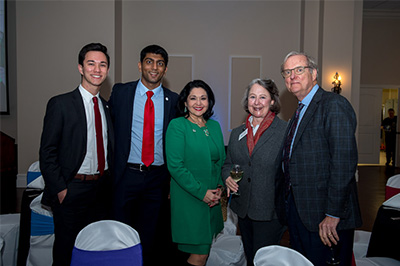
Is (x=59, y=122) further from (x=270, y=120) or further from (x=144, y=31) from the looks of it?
(x=144, y=31)

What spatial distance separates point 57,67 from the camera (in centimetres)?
658

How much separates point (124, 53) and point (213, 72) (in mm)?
2233

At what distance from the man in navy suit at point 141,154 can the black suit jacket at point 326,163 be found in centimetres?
127

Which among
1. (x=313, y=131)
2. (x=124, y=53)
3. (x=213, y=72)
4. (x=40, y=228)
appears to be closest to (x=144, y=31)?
(x=124, y=53)

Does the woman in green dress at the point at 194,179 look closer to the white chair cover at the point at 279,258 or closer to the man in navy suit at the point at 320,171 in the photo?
the man in navy suit at the point at 320,171

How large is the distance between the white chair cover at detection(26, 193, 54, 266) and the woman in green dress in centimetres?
117

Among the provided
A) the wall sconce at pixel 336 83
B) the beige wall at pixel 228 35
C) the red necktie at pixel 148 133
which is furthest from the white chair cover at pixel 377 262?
the wall sconce at pixel 336 83

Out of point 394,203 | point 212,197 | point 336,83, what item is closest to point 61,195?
point 212,197

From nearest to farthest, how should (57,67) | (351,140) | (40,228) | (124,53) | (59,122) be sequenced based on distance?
(351,140), (59,122), (40,228), (57,67), (124,53)

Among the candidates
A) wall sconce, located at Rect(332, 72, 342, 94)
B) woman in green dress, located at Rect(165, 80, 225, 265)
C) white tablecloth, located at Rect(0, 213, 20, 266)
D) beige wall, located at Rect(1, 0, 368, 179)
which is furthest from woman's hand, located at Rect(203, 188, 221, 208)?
wall sconce, located at Rect(332, 72, 342, 94)

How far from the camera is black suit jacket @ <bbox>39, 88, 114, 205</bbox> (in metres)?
2.01

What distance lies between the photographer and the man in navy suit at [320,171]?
5.33 feet

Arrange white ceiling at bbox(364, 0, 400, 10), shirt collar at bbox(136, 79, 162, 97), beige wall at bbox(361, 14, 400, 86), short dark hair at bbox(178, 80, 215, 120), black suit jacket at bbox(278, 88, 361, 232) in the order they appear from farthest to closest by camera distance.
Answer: beige wall at bbox(361, 14, 400, 86), white ceiling at bbox(364, 0, 400, 10), shirt collar at bbox(136, 79, 162, 97), short dark hair at bbox(178, 80, 215, 120), black suit jacket at bbox(278, 88, 361, 232)

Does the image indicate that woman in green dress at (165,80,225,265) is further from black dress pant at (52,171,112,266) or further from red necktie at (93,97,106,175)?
black dress pant at (52,171,112,266)
